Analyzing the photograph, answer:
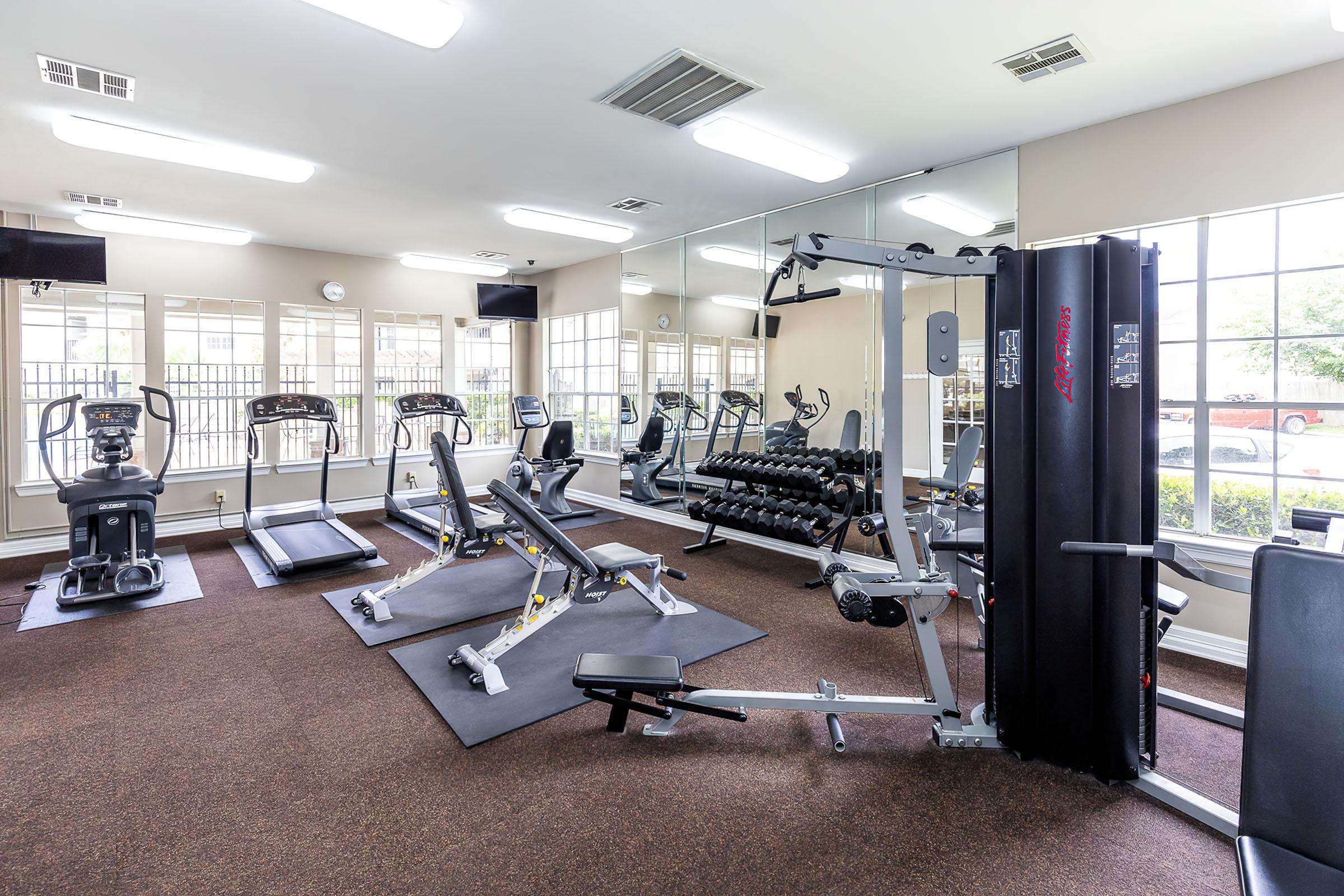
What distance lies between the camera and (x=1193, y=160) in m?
3.14

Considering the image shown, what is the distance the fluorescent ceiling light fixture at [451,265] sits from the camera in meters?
6.94

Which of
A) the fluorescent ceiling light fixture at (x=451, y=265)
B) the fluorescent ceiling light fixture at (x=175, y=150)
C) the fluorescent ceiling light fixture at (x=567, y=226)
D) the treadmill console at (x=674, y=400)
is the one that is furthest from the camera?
the fluorescent ceiling light fixture at (x=451, y=265)

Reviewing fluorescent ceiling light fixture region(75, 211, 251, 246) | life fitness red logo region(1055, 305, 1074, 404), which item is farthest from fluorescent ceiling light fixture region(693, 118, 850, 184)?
fluorescent ceiling light fixture region(75, 211, 251, 246)

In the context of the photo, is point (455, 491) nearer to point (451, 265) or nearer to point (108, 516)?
point (108, 516)

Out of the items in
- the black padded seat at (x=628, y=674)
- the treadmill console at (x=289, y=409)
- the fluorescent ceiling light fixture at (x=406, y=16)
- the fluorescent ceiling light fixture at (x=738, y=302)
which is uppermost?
the fluorescent ceiling light fixture at (x=406, y=16)

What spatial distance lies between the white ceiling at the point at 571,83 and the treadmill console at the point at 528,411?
2.51 m

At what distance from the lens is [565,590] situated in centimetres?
305

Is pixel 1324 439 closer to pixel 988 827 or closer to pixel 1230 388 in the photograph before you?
pixel 1230 388

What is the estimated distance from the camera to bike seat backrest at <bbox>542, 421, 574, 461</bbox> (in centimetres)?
625

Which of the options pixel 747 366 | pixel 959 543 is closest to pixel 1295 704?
Answer: pixel 959 543

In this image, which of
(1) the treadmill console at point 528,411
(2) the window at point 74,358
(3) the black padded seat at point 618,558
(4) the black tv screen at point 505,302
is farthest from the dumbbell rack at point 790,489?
(2) the window at point 74,358

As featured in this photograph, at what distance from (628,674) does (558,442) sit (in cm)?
405

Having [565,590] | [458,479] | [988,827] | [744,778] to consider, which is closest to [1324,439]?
[988,827]

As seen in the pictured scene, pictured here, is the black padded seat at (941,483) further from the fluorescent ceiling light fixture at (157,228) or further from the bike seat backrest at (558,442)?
the fluorescent ceiling light fixture at (157,228)
